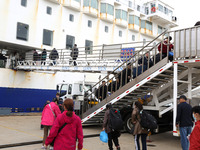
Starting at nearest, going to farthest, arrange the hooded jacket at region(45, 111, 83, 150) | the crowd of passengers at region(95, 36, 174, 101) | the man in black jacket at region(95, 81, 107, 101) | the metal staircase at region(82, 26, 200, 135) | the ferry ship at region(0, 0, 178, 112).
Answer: the hooded jacket at region(45, 111, 83, 150) → the metal staircase at region(82, 26, 200, 135) → the crowd of passengers at region(95, 36, 174, 101) → the man in black jacket at region(95, 81, 107, 101) → the ferry ship at region(0, 0, 178, 112)

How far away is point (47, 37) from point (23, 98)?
750cm

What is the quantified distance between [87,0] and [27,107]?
1522 cm

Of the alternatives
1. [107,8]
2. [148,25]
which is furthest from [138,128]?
[148,25]

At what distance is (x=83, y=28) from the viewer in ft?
84.4

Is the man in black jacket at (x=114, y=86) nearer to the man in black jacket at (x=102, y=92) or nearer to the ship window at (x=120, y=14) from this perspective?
the man in black jacket at (x=102, y=92)

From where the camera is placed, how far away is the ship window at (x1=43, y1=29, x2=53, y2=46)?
2214 cm

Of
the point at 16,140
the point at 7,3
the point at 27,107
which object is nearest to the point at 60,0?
the point at 7,3

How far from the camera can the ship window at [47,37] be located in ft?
72.6

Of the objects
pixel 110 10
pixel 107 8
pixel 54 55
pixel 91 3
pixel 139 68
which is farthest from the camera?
pixel 110 10

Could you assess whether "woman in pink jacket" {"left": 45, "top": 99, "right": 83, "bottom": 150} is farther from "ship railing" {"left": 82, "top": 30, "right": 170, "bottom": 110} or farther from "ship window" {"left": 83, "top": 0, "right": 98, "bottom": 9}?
"ship window" {"left": 83, "top": 0, "right": 98, "bottom": 9}

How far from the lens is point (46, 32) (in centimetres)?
2228

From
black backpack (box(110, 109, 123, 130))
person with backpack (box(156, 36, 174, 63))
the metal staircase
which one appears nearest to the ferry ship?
the metal staircase

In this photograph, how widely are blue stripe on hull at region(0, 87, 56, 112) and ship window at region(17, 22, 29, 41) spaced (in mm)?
5468

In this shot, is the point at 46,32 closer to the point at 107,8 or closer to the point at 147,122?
the point at 107,8
